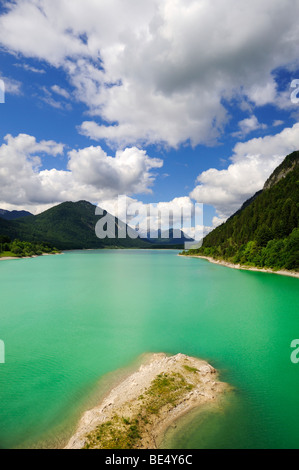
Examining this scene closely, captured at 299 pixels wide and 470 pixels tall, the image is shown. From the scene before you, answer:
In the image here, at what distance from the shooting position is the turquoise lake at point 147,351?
815 centimetres

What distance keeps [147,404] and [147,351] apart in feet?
21.7

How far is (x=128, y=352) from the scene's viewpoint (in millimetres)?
15086

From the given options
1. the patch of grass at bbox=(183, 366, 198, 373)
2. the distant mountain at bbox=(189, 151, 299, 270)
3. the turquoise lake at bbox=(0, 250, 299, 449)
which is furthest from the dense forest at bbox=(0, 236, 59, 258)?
the patch of grass at bbox=(183, 366, 198, 373)

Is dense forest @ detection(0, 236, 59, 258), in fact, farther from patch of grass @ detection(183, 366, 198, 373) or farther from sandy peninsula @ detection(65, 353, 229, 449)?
patch of grass @ detection(183, 366, 198, 373)

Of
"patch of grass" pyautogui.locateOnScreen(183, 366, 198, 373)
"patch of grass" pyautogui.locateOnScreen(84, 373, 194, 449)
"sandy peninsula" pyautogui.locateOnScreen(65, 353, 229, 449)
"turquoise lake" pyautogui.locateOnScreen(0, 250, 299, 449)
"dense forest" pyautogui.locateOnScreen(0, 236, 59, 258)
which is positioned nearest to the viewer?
"patch of grass" pyautogui.locateOnScreen(84, 373, 194, 449)

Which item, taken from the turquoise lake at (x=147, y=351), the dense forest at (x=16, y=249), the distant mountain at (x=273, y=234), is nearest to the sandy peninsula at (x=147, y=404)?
the turquoise lake at (x=147, y=351)

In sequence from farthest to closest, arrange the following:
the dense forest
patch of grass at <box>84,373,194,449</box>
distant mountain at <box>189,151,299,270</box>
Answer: the dense forest → distant mountain at <box>189,151,299,270</box> → patch of grass at <box>84,373,194,449</box>

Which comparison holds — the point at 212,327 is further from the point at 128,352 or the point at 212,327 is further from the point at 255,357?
the point at 128,352

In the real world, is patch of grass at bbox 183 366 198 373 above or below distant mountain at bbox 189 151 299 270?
below

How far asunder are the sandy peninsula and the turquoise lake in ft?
1.85

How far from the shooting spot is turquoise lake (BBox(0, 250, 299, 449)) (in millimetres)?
8148

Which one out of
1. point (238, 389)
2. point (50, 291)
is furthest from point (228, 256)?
→ point (238, 389)

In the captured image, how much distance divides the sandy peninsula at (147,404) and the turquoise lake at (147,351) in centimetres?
57
